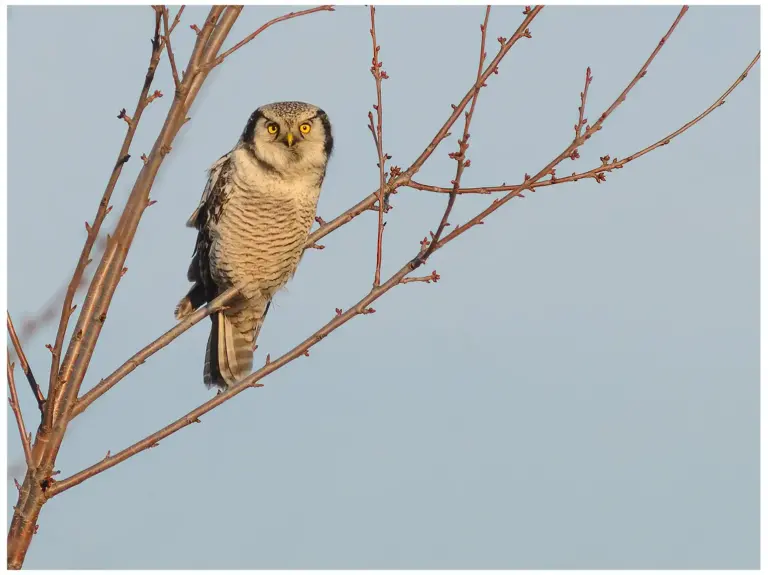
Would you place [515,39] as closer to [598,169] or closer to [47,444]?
[598,169]

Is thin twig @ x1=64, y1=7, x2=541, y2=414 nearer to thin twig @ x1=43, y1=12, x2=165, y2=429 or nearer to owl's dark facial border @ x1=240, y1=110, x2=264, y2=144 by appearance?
thin twig @ x1=43, y1=12, x2=165, y2=429

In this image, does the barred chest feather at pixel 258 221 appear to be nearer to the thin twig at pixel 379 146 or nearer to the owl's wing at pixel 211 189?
the owl's wing at pixel 211 189

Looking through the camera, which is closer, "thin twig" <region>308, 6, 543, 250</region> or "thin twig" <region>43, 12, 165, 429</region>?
"thin twig" <region>43, 12, 165, 429</region>

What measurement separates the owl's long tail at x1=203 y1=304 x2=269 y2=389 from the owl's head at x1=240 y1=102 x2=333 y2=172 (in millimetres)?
1115

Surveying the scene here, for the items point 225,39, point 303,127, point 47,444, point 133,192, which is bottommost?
point 47,444

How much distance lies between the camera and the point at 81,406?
3.01m

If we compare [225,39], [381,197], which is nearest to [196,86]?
[225,39]

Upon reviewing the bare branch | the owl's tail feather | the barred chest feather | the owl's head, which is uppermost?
the owl's head

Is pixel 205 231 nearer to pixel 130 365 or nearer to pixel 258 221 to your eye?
pixel 258 221

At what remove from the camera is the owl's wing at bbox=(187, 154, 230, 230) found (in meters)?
5.97

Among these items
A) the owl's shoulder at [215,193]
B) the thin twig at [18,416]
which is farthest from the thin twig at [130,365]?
the owl's shoulder at [215,193]

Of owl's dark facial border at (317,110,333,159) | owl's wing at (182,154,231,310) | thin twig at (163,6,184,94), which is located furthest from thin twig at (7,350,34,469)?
owl's dark facial border at (317,110,333,159)

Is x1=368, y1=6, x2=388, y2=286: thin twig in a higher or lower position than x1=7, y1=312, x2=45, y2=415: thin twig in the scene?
higher

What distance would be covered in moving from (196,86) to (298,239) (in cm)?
312
